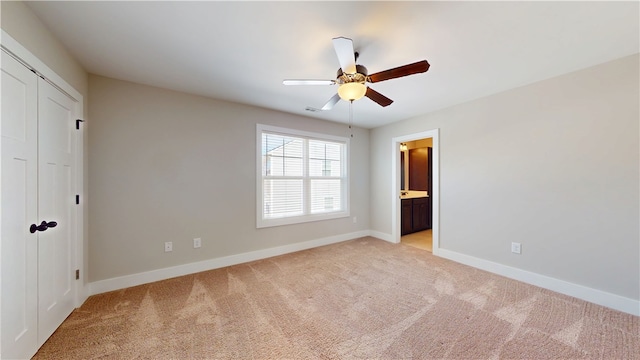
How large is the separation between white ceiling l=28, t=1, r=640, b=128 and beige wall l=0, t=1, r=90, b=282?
3.0 inches

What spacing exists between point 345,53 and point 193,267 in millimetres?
3113

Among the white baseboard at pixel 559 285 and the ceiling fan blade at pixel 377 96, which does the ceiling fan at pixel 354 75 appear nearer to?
the ceiling fan blade at pixel 377 96

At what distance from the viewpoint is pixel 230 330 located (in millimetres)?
1873

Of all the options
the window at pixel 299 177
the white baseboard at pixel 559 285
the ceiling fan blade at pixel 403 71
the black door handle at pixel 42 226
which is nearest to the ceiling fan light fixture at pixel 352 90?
the ceiling fan blade at pixel 403 71

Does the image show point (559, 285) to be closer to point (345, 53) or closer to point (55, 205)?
point (345, 53)

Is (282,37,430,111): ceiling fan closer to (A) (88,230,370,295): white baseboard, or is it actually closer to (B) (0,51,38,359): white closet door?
(B) (0,51,38,359): white closet door

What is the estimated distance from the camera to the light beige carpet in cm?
165

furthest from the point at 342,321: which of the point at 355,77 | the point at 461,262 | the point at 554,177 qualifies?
the point at 554,177

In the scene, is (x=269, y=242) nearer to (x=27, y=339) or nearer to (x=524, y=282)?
(x=27, y=339)

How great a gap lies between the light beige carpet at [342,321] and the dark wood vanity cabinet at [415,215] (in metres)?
2.04

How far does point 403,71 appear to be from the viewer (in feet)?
5.84

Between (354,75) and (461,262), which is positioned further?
(461,262)

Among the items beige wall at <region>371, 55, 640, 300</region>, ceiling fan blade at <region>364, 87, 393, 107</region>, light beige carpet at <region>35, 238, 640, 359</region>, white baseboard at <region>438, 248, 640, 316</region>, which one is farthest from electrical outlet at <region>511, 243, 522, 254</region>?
ceiling fan blade at <region>364, 87, 393, 107</region>

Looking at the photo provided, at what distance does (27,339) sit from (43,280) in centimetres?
39
